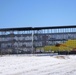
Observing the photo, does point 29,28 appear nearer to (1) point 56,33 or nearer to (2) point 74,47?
(1) point 56,33

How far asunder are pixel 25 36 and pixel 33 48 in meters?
8.55

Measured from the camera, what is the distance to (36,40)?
13462 cm

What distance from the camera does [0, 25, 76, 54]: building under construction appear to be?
124 metres

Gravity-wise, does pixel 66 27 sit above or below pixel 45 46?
above

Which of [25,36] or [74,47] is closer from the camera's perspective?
[74,47]

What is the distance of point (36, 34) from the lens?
13375cm

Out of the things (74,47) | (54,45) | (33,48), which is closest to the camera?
(74,47)

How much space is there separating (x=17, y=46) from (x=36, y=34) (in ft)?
45.8

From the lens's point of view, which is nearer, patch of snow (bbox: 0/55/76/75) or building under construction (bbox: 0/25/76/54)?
patch of snow (bbox: 0/55/76/75)

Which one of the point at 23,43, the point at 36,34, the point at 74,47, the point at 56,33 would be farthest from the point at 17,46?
the point at 74,47

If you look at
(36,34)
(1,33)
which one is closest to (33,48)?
(36,34)

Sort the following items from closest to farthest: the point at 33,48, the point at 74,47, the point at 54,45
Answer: the point at 74,47 → the point at 54,45 → the point at 33,48

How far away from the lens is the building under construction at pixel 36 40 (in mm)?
123875

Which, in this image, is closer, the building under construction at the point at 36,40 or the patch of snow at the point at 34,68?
the patch of snow at the point at 34,68
